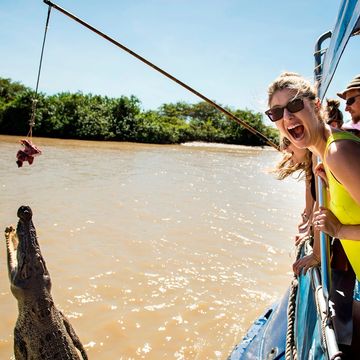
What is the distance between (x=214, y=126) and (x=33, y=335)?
128 feet

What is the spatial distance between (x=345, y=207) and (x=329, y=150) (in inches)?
10.6

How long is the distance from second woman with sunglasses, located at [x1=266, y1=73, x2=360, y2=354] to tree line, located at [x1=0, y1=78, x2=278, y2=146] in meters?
24.1

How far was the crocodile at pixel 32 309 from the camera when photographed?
2389 mm

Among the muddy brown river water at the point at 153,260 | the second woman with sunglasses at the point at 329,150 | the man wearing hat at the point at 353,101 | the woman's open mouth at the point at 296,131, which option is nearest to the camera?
the second woman with sunglasses at the point at 329,150

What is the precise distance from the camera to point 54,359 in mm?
2365

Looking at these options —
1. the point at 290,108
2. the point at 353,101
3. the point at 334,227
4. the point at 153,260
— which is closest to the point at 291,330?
the point at 334,227

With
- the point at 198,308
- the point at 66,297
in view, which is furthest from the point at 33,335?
the point at 198,308

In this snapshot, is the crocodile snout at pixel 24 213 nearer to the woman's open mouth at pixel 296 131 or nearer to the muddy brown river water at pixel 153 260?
the muddy brown river water at pixel 153 260

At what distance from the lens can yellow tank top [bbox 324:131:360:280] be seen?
1.47 m

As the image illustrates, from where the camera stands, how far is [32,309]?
2.44 metres

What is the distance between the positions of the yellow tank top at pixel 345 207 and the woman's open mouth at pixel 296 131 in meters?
0.22

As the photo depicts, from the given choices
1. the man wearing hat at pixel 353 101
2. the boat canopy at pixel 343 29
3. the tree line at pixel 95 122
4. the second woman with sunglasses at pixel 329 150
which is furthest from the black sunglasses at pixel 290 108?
the tree line at pixel 95 122

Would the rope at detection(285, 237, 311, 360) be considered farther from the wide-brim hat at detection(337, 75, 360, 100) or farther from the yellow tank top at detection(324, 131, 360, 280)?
the wide-brim hat at detection(337, 75, 360, 100)

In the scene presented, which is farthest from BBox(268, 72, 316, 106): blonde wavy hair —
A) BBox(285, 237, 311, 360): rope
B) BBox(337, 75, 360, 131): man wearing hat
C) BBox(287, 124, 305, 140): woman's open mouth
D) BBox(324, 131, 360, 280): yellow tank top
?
BBox(285, 237, 311, 360): rope
